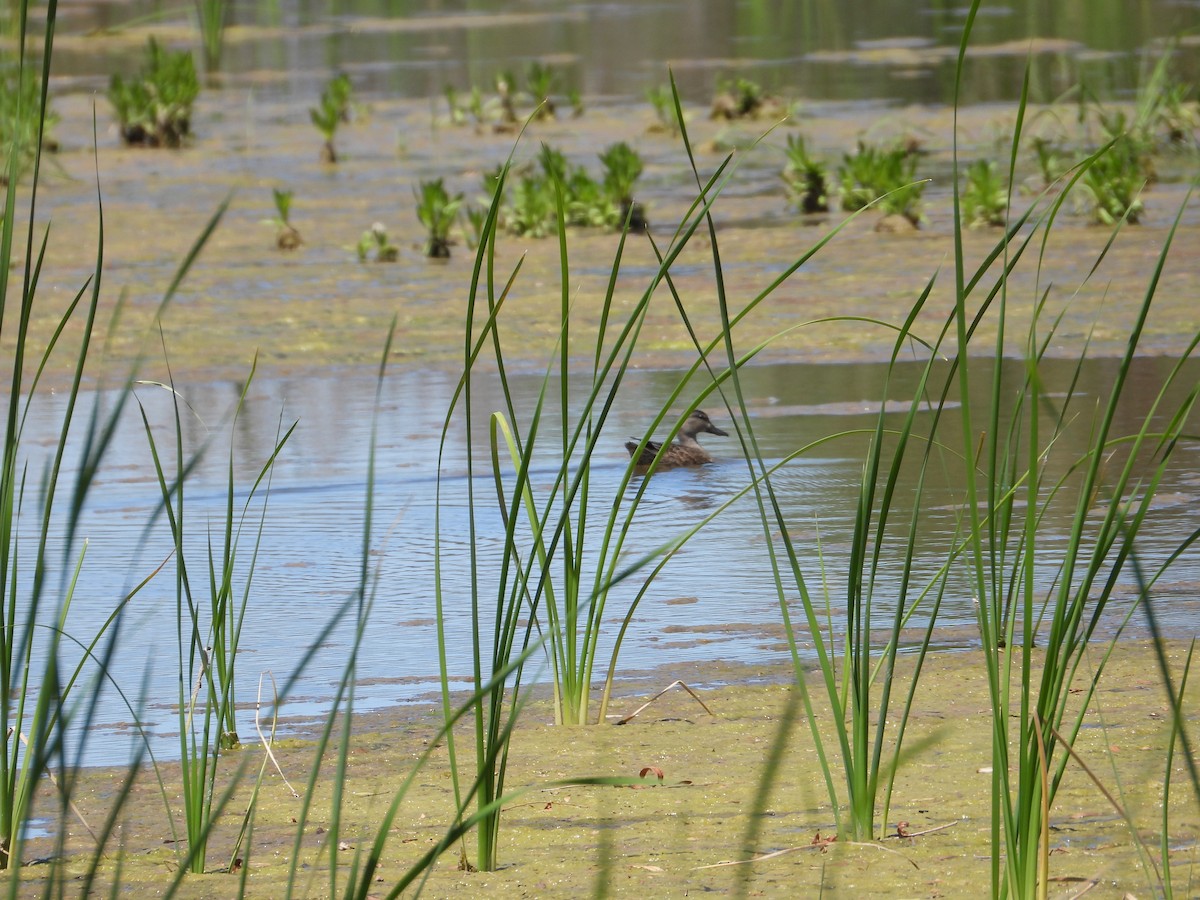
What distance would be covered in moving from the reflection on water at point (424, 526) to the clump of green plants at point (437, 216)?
3.17 m

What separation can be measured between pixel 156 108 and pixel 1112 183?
31.6 feet

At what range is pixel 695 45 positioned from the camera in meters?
26.2

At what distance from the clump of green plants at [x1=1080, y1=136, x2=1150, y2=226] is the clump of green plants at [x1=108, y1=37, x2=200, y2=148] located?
923cm

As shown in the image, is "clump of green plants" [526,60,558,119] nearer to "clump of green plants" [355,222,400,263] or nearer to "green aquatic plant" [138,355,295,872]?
"clump of green plants" [355,222,400,263]

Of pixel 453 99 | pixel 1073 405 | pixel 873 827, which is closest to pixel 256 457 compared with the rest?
pixel 1073 405

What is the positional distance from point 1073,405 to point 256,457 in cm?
→ 303

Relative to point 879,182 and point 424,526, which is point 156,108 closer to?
point 879,182

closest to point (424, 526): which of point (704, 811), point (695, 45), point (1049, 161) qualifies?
point (704, 811)

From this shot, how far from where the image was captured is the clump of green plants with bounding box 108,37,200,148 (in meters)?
17.5

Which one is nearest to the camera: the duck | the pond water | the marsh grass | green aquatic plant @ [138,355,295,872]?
the marsh grass

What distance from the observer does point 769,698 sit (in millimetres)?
3824

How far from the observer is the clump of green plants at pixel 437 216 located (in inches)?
456

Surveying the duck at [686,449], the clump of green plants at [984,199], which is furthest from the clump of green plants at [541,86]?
the duck at [686,449]

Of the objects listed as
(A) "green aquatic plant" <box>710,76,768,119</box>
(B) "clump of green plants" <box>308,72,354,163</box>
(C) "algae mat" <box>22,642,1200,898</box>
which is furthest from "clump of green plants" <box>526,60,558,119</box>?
(C) "algae mat" <box>22,642,1200,898</box>
